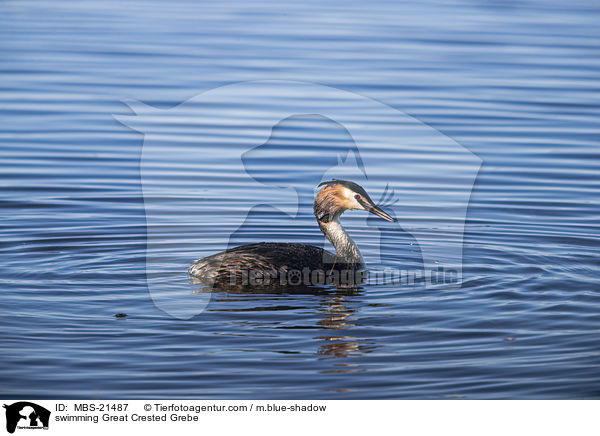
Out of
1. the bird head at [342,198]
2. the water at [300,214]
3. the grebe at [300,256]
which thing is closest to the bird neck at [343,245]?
the grebe at [300,256]

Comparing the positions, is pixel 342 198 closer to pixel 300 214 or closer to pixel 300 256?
pixel 300 256

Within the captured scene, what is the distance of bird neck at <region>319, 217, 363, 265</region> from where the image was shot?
27.9 ft

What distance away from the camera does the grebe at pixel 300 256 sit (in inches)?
307

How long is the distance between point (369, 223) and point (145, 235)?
2209 millimetres

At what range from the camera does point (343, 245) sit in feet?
28.0

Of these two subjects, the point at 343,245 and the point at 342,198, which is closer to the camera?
the point at 342,198

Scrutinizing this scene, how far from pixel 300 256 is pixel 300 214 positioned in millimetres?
2433

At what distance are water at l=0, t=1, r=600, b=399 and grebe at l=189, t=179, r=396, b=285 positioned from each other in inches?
12.0
